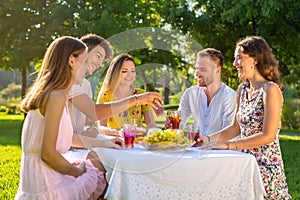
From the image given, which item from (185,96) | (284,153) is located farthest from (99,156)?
(284,153)

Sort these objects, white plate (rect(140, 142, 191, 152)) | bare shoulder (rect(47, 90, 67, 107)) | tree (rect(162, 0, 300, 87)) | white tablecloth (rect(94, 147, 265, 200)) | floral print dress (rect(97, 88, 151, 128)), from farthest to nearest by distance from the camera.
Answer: tree (rect(162, 0, 300, 87)) < floral print dress (rect(97, 88, 151, 128)) < white plate (rect(140, 142, 191, 152)) < bare shoulder (rect(47, 90, 67, 107)) < white tablecloth (rect(94, 147, 265, 200))


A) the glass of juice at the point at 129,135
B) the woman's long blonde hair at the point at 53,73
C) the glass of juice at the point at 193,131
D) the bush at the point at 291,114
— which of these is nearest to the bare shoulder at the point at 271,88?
the glass of juice at the point at 193,131

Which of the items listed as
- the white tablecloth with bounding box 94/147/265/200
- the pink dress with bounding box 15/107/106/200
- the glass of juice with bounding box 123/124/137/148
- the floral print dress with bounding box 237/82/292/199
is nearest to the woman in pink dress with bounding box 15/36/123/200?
the pink dress with bounding box 15/107/106/200

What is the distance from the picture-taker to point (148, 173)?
2705mm

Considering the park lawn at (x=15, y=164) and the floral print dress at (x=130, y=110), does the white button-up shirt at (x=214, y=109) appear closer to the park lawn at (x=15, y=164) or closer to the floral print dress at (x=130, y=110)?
the floral print dress at (x=130, y=110)

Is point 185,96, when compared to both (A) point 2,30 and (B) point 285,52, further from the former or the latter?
(A) point 2,30

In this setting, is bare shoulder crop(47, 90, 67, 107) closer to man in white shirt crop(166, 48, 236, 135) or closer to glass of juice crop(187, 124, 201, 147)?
glass of juice crop(187, 124, 201, 147)

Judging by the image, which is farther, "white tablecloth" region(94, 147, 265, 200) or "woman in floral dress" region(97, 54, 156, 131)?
"woman in floral dress" region(97, 54, 156, 131)

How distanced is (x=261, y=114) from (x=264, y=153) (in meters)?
0.26

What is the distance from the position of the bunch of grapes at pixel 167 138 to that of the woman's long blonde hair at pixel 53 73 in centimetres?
60

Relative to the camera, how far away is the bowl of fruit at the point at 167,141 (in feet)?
9.57

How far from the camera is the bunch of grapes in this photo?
2947mm

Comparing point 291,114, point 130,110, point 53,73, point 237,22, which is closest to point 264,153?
point 130,110

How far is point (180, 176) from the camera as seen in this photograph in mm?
2713
